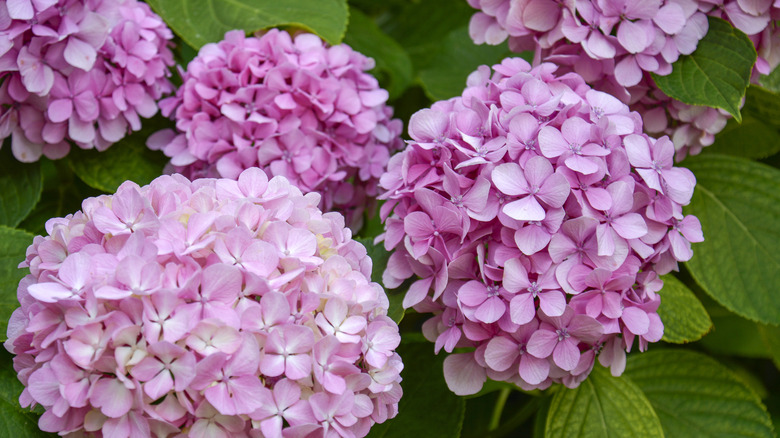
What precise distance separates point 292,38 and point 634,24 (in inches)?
18.3

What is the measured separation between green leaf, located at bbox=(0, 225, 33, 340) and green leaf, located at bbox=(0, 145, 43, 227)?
14 centimetres

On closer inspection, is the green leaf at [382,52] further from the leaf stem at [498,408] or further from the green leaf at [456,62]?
the leaf stem at [498,408]

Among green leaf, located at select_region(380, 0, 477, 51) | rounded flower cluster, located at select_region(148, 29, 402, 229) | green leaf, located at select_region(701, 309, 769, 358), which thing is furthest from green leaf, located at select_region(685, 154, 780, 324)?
green leaf, located at select_region(380, 0, 477, 51)

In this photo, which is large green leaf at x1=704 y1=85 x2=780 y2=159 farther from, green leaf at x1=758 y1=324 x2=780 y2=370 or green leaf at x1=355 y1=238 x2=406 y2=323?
green leaf at x1=355 y1=238 x2=406 y2=323

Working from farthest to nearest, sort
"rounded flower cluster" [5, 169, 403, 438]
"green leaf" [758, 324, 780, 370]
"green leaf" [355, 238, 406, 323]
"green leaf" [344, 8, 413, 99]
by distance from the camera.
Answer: "green leaf" [344, 8, 413, 99] < "green leaf" [758, 324, 780, 370] < "green leaf" [355, 238, 406, 323] < "rounded flower cluster" [5, 169, 403, 438]

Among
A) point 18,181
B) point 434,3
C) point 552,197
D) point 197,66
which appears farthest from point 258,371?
point 434,3

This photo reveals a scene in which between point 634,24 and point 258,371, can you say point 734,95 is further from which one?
point 258,371

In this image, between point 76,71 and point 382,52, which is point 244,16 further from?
point 382,52

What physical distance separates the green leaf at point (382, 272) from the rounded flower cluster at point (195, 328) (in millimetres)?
139

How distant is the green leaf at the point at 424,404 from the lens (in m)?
0.94

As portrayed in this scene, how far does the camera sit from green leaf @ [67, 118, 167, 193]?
102 cm

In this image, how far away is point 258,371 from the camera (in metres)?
0.63

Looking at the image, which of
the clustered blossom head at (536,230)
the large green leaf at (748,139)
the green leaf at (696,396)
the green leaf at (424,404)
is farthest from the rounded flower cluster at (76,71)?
the large green leaf at (748,139)

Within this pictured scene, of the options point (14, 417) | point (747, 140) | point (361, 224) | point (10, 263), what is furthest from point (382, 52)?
point (14, 417)
